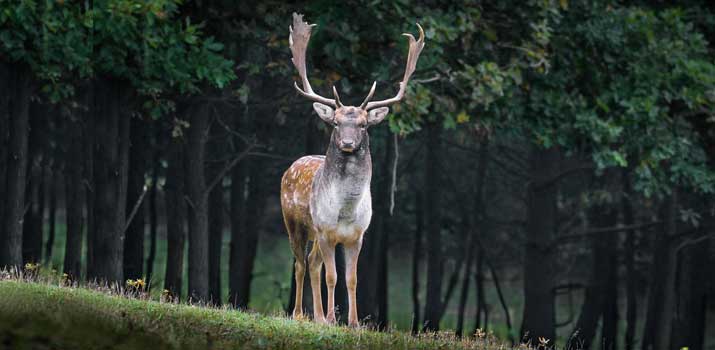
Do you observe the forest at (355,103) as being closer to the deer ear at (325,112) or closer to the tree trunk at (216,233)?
the tree trunk at (216,233)

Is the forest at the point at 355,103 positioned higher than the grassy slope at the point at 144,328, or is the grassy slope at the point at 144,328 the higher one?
the forest at the point at 355,103

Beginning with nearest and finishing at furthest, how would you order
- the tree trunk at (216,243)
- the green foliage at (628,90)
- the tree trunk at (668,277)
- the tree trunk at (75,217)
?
1. the green foliage at (628,90)
2. the tree trunk at (75,217)
3. the tree trunk at (668,277)
4. the tree trunk at (216,243)

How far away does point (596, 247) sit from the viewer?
97.0ft

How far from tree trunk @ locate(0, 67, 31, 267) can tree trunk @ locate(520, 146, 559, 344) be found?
36.3 feet

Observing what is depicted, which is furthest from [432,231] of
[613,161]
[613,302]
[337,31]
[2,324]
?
[2,324]

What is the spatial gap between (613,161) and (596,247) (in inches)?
355

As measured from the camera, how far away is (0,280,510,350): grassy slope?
8586mm

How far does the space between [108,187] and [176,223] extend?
3973mm

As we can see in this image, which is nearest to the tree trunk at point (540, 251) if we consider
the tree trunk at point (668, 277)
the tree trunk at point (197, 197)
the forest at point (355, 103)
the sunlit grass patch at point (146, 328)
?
the forest at point (355, 103)

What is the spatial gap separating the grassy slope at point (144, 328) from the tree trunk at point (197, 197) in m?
7.19

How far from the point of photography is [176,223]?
2292 cm

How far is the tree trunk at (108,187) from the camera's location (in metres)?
19.0

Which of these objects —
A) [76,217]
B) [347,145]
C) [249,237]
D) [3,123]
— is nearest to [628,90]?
[249,237]

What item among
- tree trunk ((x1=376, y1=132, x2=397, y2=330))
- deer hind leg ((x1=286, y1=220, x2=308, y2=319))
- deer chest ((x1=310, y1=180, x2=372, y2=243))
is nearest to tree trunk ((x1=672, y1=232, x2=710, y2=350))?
tree trunk ((x1=376, y1=132, x2=397, y2=330))
